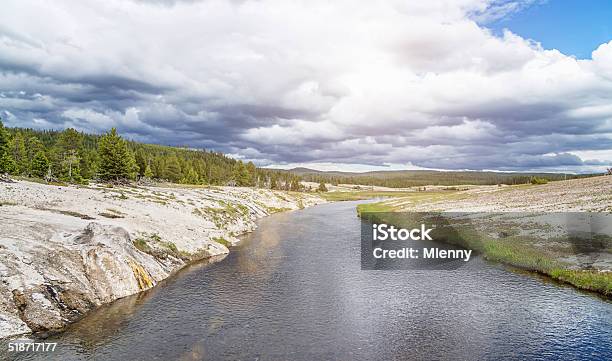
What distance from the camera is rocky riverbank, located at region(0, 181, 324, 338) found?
32031mm

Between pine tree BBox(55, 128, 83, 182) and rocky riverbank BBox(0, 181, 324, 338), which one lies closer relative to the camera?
rocky riverbank BBox(0, 181, 324, 338)

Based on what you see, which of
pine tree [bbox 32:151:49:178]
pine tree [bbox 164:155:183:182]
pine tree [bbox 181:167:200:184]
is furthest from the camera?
pine tree [bbox 181:167:200:184]

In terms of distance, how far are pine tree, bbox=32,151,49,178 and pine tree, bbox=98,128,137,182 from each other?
751 inches

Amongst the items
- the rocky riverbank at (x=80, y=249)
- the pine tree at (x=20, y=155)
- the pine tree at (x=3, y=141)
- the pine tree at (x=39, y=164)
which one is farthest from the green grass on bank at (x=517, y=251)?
the pine tree at (x=20, y=155)

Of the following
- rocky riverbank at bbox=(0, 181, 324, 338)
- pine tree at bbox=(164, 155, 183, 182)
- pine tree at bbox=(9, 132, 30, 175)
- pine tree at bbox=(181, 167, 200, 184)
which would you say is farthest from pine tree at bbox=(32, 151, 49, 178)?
pine tree at bbox=(181, 167, 200, 184)

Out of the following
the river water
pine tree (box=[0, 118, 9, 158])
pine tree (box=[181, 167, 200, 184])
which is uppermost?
pine tree (box=[0, 118, 9, 158])

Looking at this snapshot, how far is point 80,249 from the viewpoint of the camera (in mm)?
40094

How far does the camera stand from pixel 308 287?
4256 centimetres

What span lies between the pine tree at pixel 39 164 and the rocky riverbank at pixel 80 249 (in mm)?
52020

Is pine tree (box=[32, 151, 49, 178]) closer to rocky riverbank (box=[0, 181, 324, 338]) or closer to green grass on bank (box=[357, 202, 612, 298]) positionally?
rocky riverbank (box=[0, 181, 324, 338])

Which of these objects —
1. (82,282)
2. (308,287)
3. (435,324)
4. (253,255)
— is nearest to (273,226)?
(253,255)

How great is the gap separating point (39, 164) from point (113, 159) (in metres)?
24.8

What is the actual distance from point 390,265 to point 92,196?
5580 cm

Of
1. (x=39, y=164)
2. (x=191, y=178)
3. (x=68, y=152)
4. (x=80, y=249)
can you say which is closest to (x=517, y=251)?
(x=80, y=249)
